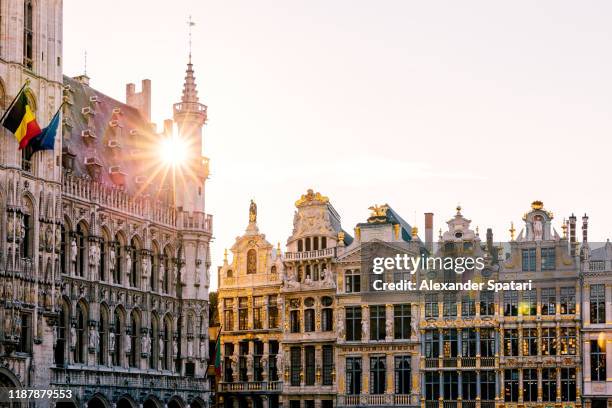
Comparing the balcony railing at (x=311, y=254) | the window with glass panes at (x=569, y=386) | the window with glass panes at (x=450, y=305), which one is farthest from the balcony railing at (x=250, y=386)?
the window with glass panes at (x=569, y=386)

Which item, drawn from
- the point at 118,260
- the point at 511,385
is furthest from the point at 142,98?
the point at 511,385

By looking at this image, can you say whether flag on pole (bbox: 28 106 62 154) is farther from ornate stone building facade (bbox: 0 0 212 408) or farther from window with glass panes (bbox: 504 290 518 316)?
window with glass panes (bbox: 504 290 518 316)

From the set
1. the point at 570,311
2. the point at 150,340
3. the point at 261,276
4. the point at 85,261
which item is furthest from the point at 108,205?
the point at 570,311

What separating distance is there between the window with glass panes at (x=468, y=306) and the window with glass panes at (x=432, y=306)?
1417 millimetres

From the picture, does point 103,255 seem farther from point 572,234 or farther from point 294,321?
point 572,234

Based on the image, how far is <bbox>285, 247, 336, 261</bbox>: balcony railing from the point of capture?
237 feet

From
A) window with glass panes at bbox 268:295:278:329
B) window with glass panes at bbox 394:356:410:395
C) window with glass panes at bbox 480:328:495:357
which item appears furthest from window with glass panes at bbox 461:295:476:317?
window with glass panes at bbox 268:295:278:329

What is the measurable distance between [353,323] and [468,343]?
6.43 m

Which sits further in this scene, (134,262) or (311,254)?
(311,254)

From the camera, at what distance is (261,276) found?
7431cm

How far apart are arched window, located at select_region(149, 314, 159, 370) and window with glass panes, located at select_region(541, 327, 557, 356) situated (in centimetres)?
1902

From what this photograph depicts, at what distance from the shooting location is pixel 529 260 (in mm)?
67750

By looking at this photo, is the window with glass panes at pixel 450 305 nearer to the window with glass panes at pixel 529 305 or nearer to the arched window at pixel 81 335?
the window with glass panes at pixel 529 305

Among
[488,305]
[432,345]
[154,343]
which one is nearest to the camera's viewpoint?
[154,343]
